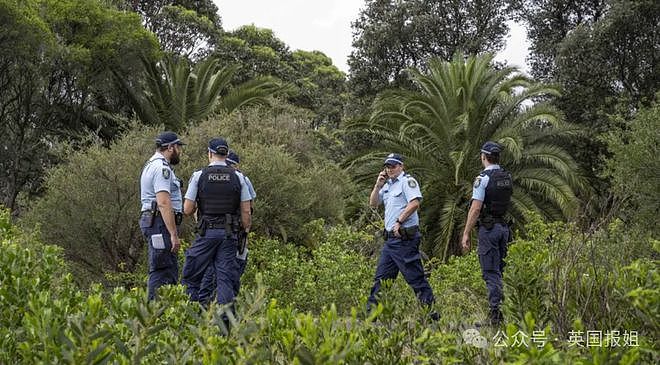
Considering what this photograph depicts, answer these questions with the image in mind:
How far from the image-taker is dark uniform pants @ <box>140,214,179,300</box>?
211 inches

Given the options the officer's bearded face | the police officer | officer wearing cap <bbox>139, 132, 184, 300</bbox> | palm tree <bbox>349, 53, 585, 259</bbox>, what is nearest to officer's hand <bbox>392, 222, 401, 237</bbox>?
the officer's bearded face

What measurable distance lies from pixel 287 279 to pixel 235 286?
188cm

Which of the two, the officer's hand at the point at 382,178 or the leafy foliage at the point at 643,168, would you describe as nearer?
the officer's hand at the point at 382,178

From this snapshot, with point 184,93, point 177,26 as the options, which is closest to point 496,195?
point 184,93

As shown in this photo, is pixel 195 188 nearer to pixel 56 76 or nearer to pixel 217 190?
pixel 217 190

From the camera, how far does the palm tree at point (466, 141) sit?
13328mm

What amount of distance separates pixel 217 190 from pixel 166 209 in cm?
46

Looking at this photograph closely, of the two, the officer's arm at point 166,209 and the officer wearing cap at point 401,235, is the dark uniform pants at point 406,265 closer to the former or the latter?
the officer wearing cap at point 401,235

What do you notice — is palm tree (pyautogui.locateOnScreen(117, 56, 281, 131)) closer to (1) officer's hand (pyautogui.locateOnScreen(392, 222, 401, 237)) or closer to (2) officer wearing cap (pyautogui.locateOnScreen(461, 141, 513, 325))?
(2) officer wearing cap (pyautogui.locateOnScreen(461, 141, 513, 325))

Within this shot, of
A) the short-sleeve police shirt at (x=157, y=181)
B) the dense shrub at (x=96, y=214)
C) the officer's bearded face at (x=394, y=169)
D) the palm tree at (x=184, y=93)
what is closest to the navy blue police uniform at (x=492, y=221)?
the officer's bearded face at (x=394, y=169)

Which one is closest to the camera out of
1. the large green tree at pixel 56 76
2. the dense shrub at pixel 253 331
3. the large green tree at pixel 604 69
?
the dense shrub at pixel 253 331

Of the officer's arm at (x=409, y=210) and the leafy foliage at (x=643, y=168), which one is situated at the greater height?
the leafy foliage at (x=643, y=168)

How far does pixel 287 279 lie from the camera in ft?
24.0

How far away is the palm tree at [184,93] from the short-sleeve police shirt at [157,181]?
9.86 metres
